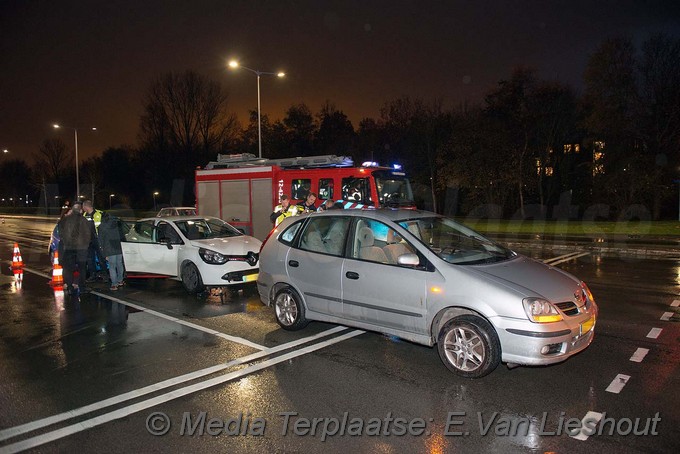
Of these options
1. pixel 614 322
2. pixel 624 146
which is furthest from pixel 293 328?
pixel 624 146

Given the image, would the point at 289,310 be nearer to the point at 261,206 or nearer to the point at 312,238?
the point at 312,238

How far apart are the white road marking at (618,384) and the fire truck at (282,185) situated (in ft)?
27.7

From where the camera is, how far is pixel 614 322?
7207 millimetres

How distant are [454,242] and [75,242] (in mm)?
7335

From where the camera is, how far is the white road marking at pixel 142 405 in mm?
3985

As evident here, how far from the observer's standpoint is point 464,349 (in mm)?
5145

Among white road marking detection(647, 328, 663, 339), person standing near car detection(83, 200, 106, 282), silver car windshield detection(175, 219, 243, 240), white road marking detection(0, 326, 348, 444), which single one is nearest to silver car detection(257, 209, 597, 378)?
white road marking detection(0, 326, 348, 444)

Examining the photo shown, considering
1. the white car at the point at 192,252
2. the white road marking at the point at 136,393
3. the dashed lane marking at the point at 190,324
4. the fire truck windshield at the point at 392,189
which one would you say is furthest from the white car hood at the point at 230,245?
the fire truck windshield at the point at 392,189

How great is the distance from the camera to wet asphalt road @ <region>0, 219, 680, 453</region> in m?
3.98

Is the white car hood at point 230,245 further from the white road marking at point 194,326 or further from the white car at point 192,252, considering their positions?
the white road marking at point 194,326

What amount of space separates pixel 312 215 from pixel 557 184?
3903cm

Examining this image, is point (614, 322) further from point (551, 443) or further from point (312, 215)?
point (312, 215)

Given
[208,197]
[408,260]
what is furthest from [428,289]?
[208,197]

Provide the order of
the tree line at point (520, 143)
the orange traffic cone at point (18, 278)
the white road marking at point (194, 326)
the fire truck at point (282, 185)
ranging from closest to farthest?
the white road marking at point (194, 326) < the orange traffic cone at point (18, 278) < the fire truck at point (282, 185) < the tree line at point (520, 143)
